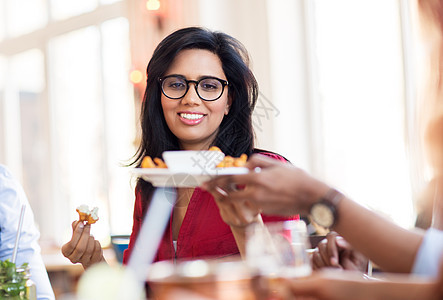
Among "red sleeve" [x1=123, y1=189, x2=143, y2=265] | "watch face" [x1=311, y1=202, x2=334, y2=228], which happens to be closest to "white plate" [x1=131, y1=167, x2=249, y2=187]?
"watch face" [x1=311, y1=202, x2=334, y2=228]

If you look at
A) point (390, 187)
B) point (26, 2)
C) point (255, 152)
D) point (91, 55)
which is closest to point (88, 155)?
point (91, 55)

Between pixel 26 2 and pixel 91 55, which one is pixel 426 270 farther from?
pixel 26 2

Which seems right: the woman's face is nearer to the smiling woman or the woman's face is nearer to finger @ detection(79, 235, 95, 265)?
the smiling woman

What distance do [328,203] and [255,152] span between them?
1041mm

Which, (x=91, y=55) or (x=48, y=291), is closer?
(x=48, y=291)

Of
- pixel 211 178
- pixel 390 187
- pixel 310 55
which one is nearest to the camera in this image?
pixel 211 178

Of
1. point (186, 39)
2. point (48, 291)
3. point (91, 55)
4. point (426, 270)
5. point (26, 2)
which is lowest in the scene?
point (48, 291)

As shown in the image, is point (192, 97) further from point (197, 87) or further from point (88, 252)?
point (88, 252)

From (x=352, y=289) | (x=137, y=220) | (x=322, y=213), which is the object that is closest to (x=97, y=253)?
(x=137, y=220)

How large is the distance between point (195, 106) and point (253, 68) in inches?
87.5

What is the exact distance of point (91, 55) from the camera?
20.1 feet

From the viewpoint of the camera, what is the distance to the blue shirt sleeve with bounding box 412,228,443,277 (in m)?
1.10

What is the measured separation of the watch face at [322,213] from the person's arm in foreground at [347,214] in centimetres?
1

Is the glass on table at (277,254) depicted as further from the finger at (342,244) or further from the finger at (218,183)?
the finger at (342,244)
